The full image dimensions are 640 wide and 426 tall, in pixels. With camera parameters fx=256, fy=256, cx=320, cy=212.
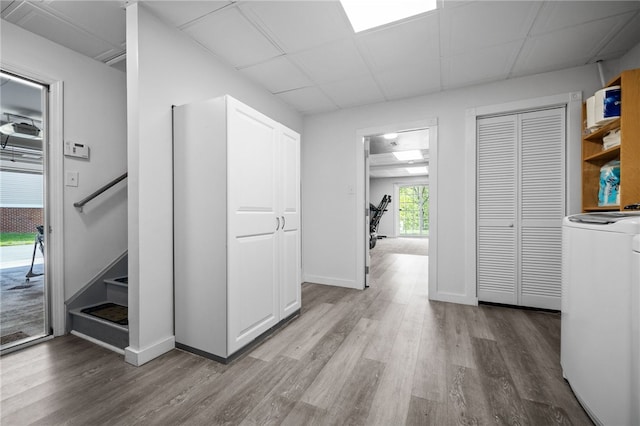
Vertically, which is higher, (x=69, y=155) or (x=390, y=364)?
(x=69, y=155)

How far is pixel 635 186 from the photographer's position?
1820 mm

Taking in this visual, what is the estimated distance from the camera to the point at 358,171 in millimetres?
3523

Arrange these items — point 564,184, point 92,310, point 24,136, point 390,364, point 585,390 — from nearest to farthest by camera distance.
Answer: point 585,390 → point 390,364 → point 92,310 → point 564,184 → point 24,136

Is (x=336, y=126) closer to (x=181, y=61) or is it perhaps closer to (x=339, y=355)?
(x=181, y=61)

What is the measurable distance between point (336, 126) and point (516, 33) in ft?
7.00

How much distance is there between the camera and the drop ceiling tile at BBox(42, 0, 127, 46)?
5.90 ft

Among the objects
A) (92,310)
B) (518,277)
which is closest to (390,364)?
(518,277)

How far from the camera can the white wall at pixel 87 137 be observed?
205cm

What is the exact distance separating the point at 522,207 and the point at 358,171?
6.26ft

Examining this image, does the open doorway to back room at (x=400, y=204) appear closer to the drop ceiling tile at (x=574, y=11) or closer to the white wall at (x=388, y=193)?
the white wall at (x=388, y=193)

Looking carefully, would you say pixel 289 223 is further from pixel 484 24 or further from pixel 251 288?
pixel 484 24

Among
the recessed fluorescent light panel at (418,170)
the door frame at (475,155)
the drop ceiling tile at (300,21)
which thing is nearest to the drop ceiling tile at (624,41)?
A: the door frame at (475,155)

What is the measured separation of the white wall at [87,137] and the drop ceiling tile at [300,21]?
1703 mm

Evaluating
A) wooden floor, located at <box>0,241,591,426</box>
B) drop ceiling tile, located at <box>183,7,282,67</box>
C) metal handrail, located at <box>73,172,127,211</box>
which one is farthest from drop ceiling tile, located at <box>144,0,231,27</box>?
wooden floor, located at <box>0,241,591,426</box>
